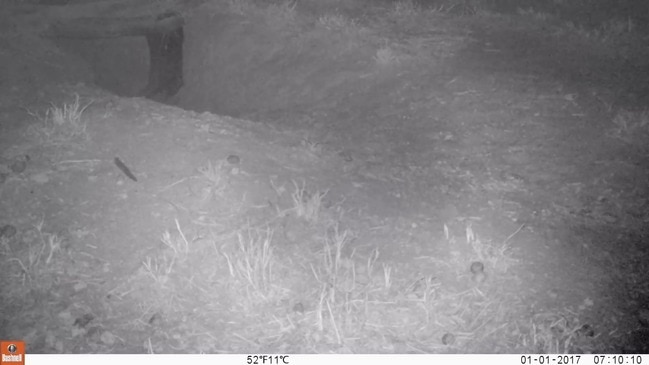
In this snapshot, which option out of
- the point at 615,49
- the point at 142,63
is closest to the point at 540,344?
the point at 615,49

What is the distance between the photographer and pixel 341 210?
10.4 feet

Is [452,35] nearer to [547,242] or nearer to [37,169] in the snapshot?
[547,242]

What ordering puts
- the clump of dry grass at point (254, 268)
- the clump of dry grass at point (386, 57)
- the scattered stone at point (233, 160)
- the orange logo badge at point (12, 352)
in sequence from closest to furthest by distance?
the orange logo badge at point (12, 352) → the clump of dry grass at point (254, 268) → the scattered stone at point (233, 160) → the clump of dry grass at point (386, 57)

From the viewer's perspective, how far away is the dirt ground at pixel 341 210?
2.35m

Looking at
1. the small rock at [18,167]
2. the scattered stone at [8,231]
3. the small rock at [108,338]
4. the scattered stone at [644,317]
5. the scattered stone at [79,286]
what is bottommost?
the small rock at [108,338]

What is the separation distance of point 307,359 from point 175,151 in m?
2.06

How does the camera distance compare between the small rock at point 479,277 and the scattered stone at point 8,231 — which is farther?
the scattered stone at point 8,231

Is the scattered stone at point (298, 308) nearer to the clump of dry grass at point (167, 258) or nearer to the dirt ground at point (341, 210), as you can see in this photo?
the dirt ground at point (341, 210)

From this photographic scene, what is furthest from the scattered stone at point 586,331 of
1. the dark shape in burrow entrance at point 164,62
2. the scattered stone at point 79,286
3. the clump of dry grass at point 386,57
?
the dark shape in burrow entrance at point 164,62

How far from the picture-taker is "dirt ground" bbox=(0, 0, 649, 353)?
2354 mm

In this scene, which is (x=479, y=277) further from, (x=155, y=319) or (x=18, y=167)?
(x=18, y=167)

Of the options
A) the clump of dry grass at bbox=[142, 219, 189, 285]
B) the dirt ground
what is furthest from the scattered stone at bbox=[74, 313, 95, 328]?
the clump of dry grass at bbox=[142, 219, 189, 285]

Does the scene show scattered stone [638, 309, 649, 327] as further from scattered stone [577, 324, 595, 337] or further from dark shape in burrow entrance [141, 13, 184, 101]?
dark shape in burrow entrance [141, 13, 184, 101]

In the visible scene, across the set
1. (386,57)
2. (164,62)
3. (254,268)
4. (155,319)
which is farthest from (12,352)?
(386,57)
